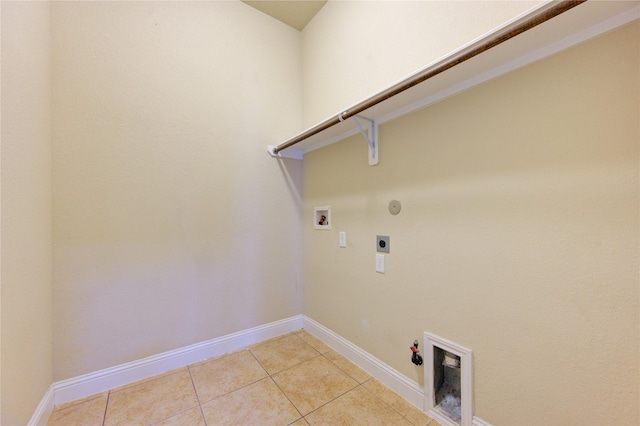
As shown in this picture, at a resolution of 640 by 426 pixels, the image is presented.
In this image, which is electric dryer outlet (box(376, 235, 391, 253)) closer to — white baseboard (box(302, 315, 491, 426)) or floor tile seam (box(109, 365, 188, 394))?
white baseboard (box(302, 315, 491, 426))

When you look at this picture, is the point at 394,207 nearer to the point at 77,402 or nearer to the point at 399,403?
the point at 399,403

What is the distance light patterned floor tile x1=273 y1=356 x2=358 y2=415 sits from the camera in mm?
1532

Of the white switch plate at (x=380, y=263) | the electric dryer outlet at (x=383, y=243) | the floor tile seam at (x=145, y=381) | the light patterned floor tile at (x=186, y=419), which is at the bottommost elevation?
the floor tile seam at (x=145, y=381)

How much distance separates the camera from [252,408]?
147cm

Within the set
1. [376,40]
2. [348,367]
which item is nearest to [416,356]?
[348,367]

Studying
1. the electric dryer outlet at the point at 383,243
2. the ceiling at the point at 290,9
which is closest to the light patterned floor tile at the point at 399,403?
the electric dryer outlet at the point at 383,243

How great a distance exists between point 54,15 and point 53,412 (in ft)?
7.92

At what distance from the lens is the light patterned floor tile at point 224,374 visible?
1.63m

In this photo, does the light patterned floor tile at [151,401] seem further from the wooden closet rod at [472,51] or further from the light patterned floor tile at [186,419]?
the wooden closet rod at [472,51]

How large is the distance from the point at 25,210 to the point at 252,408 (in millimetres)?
1608

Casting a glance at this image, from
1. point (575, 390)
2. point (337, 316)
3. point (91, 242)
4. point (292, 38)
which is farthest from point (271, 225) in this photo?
point (575, 390)

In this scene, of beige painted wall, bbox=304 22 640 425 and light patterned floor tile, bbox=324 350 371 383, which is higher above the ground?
beige painted wall, bbox=304 22 640 425

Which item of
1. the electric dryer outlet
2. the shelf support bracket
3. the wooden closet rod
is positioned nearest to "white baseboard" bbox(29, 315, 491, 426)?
the electric dryer outlet

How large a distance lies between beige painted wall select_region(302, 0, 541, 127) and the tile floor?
205 centimetres
